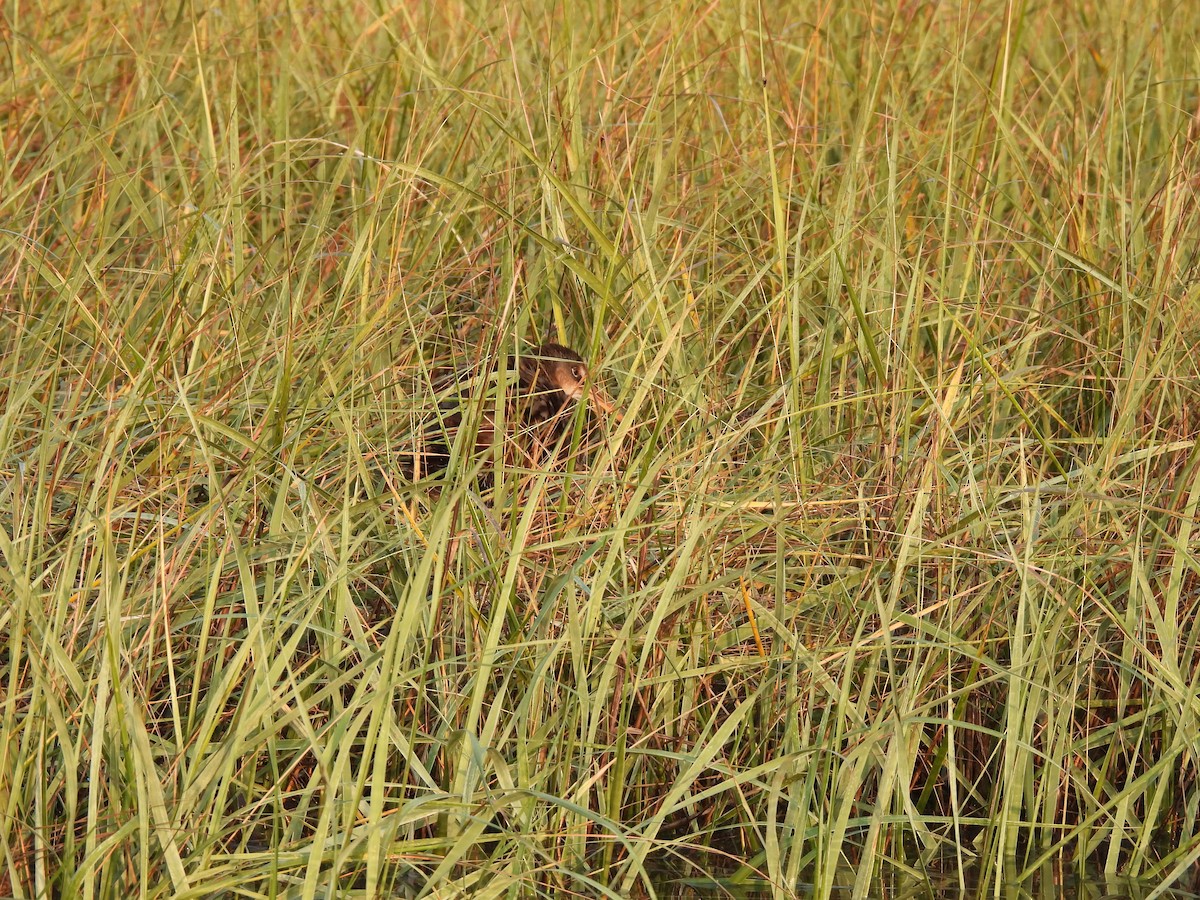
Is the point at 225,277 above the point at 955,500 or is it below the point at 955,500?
above

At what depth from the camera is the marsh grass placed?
238cm

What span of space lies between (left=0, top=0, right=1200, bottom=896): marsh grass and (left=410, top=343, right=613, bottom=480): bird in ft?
0.25

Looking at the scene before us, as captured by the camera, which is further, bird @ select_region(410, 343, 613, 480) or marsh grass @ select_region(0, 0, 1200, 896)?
bird @ select_region(410, 343, 613, 480)

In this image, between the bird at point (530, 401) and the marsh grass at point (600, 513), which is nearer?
the marsh grass at point (600, 513)

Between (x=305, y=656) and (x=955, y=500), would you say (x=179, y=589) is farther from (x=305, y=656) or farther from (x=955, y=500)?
(x=955, y=500)

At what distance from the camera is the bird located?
3213 millimetres

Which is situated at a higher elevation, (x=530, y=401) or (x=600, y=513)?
(x=600, y=513)

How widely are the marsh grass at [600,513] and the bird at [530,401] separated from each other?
7 cm

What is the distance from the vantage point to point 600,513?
289cm

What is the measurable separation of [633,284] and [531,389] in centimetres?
29

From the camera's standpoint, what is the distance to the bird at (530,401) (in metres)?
3.21

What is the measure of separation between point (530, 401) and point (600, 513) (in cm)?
64

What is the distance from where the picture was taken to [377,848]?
6.98 feet

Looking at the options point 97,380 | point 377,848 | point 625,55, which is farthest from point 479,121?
point 377,848
